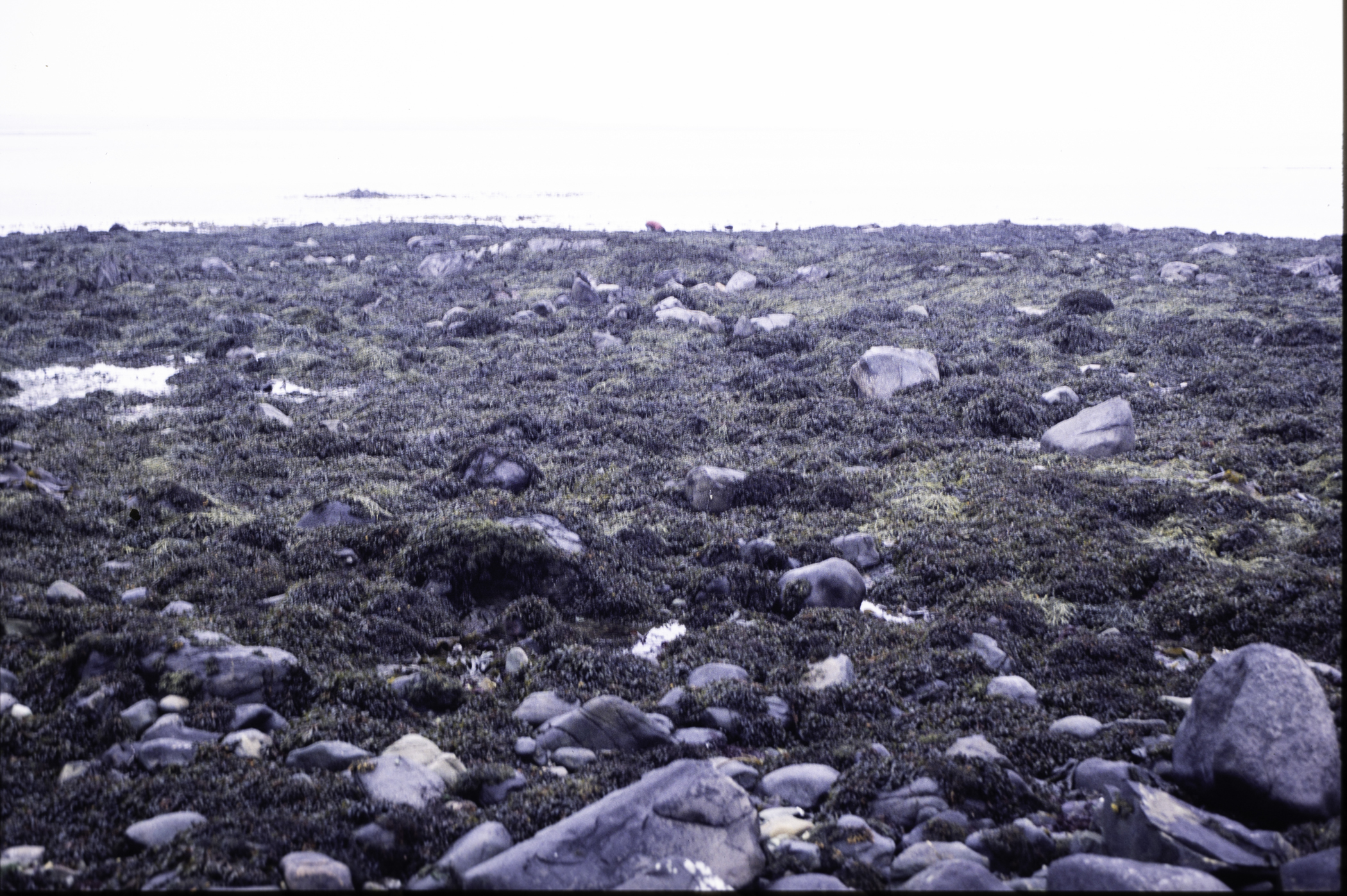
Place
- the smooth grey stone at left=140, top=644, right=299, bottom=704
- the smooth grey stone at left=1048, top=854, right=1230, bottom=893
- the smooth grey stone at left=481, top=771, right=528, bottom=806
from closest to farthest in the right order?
1. the smooth grey stone at left=1048, top=854, right=1230, bottom=893
2. the smooth grey stone at left=481, top=771, right=528, bottom=806
3. the smooth grey stone at left=140, top=644, right=299, bottom=704

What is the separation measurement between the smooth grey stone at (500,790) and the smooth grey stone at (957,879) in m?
2.42

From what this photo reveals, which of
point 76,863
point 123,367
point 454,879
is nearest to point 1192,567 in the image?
point 454,879

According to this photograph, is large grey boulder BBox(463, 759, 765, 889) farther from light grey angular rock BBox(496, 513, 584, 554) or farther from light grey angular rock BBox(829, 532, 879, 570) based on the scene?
light grey angular rock BBox(829, 532, 879, 570)

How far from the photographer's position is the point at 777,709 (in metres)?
6.66

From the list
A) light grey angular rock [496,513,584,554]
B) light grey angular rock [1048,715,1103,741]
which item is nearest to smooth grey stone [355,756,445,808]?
light grey angular rock [496,513,584,554]

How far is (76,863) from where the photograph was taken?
14.3ft

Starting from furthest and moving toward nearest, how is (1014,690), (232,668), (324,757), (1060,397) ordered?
(1060,397) → (1014,690) → (232,668) → (324,757)

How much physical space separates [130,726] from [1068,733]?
629 centimetres

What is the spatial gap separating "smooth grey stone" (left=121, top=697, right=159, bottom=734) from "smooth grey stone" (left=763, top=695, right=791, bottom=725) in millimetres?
4299

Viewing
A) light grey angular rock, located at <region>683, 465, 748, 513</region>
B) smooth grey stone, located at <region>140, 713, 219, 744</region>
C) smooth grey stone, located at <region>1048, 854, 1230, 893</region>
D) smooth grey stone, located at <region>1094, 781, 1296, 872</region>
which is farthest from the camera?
light grey angular rock, located at <region>683, 465, 748, 513</region>

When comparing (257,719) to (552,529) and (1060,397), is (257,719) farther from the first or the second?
(1060,397)

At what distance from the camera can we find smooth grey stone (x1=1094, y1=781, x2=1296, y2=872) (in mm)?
3900

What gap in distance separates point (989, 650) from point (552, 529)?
4.85 m

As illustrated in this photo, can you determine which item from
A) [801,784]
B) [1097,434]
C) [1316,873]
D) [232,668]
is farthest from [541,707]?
[1097,434]
